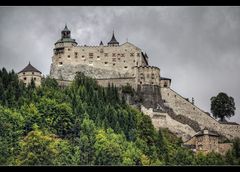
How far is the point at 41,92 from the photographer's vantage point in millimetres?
36719

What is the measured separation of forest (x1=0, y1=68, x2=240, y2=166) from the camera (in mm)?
32656

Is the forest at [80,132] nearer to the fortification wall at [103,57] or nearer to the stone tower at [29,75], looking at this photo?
the stone tower at [29,75]

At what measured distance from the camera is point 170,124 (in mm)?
37438

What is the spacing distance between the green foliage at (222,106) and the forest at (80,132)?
149 inches

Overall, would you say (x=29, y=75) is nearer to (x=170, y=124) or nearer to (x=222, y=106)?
(x=170, y=124)

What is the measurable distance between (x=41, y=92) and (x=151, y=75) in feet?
25.0

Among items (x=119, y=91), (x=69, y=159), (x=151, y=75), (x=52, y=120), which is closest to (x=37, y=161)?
(x=69, y=159)

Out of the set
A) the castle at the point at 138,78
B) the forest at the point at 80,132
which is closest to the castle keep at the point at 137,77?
the castle at the point at 138,78

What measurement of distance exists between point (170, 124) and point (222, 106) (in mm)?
4815

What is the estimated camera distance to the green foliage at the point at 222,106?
131ft

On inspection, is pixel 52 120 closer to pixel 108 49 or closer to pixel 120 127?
Result: pixel 120 127

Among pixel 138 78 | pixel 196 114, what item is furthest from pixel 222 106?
pixel 138 78

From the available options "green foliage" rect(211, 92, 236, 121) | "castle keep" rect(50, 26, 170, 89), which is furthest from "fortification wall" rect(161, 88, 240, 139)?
"castle keep" rect(50, 26, 170, 89)

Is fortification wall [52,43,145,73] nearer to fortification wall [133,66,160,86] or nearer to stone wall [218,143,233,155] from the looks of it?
fortification wall [133,66,160,86]
